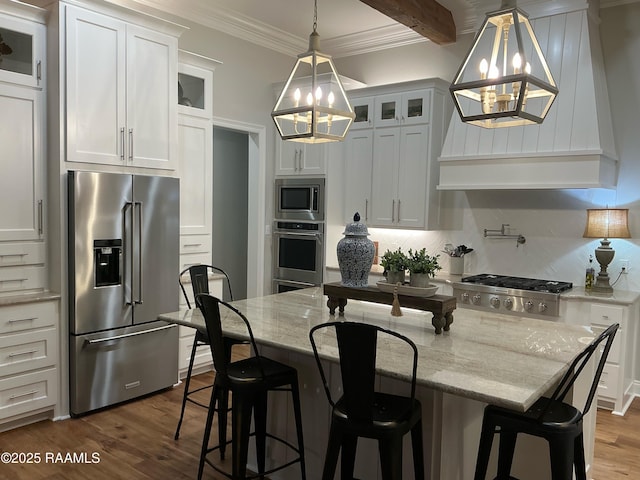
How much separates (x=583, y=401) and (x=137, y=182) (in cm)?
311

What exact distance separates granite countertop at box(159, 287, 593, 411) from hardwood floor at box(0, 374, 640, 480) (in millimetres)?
875

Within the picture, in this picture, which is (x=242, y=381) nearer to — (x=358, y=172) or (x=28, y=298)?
(x=28, y=298)

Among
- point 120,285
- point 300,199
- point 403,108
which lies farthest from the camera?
point 300,199

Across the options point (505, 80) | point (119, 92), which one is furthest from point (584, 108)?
point (119, 92)

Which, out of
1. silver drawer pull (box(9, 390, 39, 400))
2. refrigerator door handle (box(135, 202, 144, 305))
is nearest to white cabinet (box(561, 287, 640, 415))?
refrigerator door handle (box(135, 202, 144, 305))

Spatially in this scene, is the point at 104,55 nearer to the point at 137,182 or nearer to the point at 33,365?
the point at 137,182

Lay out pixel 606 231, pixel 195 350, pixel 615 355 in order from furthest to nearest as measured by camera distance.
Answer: pixel 606 231 < pixel 615 355 < pixel 195 350

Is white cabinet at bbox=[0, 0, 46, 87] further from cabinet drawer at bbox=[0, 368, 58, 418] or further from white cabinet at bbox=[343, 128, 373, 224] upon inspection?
white cabinet at bbox=[343, 128, 373, 224]

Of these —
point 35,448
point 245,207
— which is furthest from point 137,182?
point 245,207

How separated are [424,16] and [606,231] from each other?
2.30 m

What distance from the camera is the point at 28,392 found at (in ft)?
11.1

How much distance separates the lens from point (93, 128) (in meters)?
3.59

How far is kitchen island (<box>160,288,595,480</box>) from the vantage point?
1884 mm

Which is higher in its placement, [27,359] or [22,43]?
[22,43]
